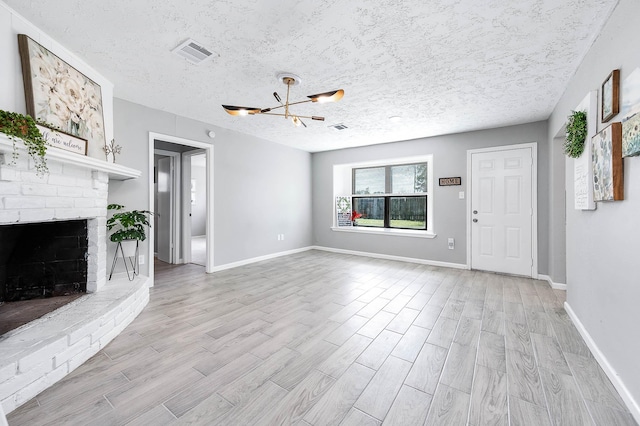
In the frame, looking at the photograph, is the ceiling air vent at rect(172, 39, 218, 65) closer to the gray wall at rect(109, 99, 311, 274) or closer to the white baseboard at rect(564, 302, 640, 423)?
the gray wall at rect(109, 99, 311, 274)

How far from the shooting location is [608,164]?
1.72 metres

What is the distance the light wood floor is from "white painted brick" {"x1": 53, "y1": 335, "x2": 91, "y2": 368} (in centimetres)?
11

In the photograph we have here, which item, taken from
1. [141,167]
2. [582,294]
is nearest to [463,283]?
[582,294]

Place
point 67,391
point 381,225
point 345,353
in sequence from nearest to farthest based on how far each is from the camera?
point 67,391 → point 345,353 → point 381,225

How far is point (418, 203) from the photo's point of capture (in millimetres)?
5355

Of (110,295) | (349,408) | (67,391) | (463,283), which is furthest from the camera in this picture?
(463,283)

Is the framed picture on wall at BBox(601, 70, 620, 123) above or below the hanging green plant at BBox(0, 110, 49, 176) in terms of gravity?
above

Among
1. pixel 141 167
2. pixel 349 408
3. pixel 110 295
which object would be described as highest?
pixel 141 167

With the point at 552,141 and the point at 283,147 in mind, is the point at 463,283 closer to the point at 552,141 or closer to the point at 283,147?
the point at 552,141

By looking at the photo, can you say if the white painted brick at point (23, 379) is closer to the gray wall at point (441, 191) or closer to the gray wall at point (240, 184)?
the gray wall at point (240, 184)

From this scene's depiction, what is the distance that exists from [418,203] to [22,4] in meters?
5.50

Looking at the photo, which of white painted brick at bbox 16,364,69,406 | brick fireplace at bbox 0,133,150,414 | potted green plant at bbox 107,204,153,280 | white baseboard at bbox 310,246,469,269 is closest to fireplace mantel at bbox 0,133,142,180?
brick fireplace at bbox 0,133,150,414

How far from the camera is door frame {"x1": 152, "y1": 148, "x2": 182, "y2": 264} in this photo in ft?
16.7

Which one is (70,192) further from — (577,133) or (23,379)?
(577,133)
